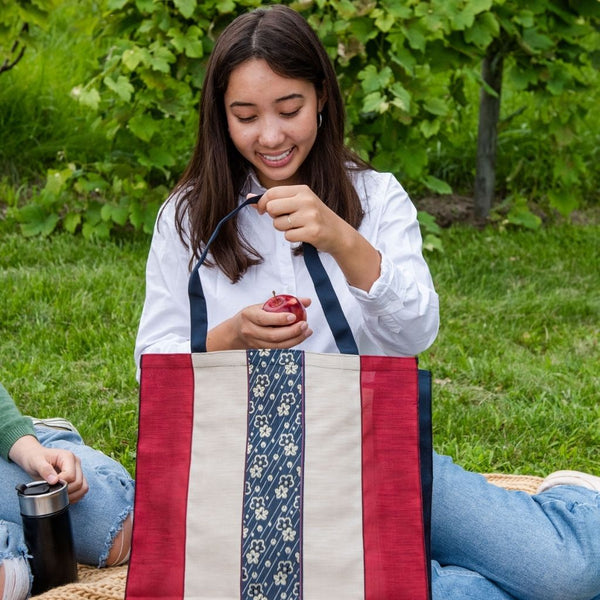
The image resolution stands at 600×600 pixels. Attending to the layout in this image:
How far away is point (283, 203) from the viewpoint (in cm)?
177

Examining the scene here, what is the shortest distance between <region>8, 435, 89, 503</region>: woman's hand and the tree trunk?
3.43 metres

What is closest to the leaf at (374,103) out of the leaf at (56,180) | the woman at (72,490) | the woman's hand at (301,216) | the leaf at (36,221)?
the leaf at (56,180)

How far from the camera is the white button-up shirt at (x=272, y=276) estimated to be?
2.16 m

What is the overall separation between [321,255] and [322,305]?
440 mm

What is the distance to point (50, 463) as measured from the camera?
2193 mm

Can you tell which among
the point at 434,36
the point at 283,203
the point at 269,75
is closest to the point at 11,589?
the point at 283,203

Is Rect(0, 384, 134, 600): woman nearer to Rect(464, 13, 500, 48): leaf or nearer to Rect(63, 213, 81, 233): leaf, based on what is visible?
Rect(63, 213, 81, 233): leaf

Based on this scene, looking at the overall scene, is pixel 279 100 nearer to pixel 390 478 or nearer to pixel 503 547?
pixel 390 478

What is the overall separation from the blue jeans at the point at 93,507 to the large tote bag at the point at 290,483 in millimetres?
574

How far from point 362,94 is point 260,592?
3.17 metres

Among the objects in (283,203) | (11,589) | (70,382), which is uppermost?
(283,203)

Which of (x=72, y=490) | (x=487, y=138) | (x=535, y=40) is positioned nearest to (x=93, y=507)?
(x=72, y=490)

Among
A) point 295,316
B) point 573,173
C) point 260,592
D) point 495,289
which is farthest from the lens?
point 573,173

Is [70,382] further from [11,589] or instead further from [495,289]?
[495,289]
